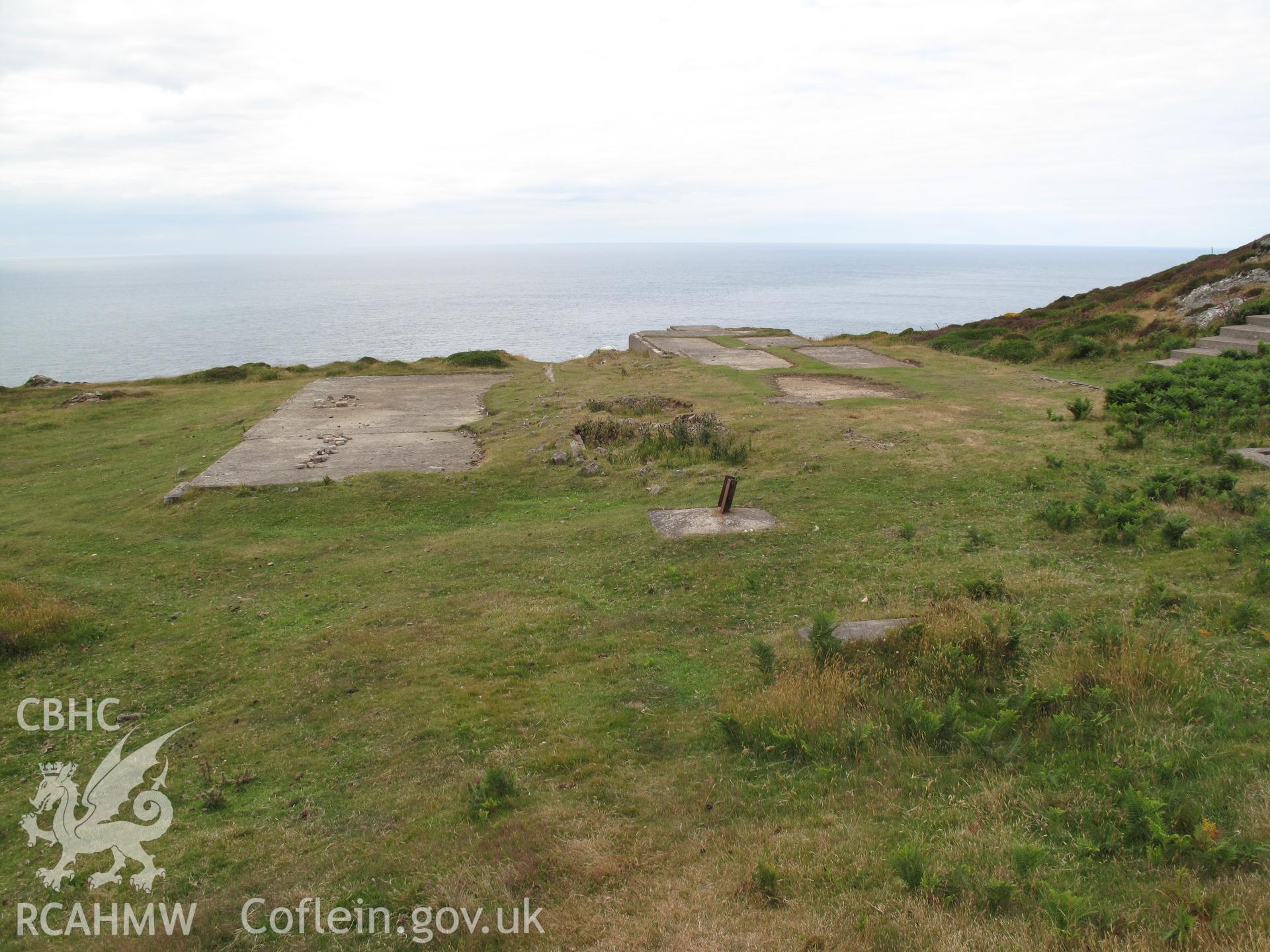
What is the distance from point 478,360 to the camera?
29703 millimetres

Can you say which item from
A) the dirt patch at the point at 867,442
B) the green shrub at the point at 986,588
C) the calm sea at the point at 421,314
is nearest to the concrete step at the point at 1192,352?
the dirt patch at the point at 867,442

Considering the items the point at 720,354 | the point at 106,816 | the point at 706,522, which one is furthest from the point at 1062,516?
the point at 720,354

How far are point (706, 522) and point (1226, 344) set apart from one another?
1486cm

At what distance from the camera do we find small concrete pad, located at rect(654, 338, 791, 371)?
24.5 metres

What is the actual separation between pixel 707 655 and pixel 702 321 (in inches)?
3225

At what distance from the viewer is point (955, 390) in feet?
61.3

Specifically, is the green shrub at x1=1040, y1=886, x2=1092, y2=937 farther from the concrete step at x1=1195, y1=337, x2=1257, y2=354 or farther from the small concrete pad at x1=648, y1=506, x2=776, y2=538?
the concrete step at x1=1195, y1=337, x2=1257, y2=354

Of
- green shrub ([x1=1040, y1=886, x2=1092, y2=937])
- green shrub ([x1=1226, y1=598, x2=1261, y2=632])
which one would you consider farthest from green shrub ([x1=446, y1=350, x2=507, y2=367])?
green shrub ([x1=1040, y1=886, x2=1092, y2=937])

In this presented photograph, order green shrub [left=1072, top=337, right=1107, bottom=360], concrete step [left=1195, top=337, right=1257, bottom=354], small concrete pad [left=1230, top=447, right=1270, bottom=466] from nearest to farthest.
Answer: small concrete pad [left=1230, top=447, right=1270, bottom=466], concrete step [left=1195, top=337, right=1257, bottom=354], green shrub [left=1072, top=337, right=1107, bottom=360]

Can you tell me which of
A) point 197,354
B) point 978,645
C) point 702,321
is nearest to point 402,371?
point 978,645

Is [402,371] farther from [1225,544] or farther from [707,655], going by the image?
[1225,544]

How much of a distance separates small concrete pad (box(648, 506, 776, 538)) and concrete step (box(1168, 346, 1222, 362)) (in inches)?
510

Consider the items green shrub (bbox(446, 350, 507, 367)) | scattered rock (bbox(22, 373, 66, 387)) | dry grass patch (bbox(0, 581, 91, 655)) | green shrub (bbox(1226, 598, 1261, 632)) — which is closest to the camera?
green shrub (bbox(1226, 598, 1261, 632))

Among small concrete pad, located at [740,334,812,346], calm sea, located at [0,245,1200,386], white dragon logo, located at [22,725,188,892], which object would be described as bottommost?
white dragon logo, located at [22,725,188,892]
